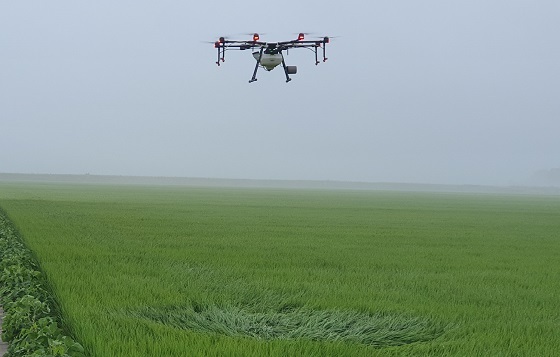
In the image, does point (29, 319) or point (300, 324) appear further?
point (300, 324)

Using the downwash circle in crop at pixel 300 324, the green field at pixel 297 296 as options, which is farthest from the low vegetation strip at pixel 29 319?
the downwash circle in crop at pixel 300 324

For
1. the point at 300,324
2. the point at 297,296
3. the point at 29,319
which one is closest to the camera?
the point at 29,319

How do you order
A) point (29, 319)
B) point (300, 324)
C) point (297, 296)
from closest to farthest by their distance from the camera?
point (29, 319), point (300, 324), point (297, 296)

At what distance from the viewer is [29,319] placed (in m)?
7.05

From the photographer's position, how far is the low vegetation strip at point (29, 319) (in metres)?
5.80

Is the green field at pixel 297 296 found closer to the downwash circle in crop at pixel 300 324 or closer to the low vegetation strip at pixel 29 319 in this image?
the downwash circle in crop at pixel 300 324

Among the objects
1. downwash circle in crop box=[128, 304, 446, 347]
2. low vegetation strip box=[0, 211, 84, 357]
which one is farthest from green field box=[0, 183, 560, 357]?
low vegetation strip box=[0, 211, 84, 357]

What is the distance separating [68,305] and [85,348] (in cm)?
197

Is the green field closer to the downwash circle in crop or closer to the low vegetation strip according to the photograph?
the downwash circle in crop

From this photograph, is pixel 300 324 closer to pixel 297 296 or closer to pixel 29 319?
pixel 297 296

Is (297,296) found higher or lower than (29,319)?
lower

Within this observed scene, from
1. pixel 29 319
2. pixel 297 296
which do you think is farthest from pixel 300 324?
pixel 29 319

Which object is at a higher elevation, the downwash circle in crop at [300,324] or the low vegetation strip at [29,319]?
the low vegetation strip at [29,319]

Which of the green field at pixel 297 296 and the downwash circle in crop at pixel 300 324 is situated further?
the downwash circle in crop at pixel 300 324
